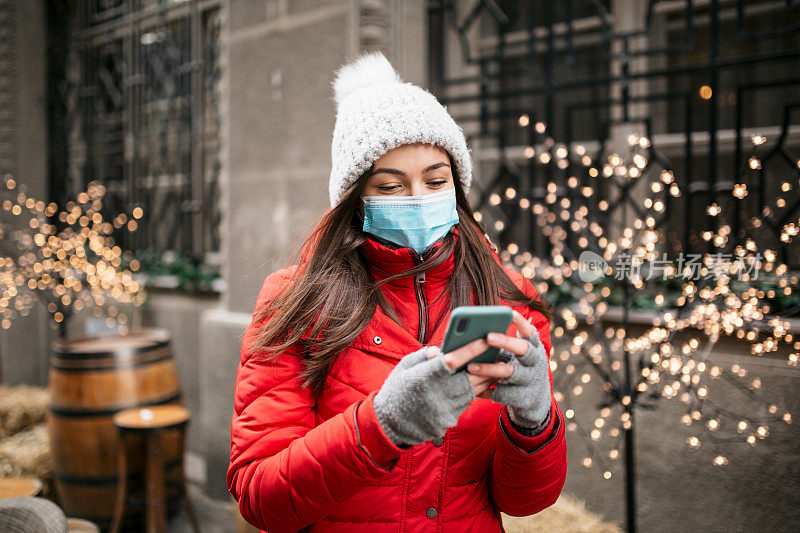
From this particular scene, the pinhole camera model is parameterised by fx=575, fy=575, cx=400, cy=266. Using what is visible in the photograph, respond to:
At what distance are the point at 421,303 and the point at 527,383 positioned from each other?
38 cm

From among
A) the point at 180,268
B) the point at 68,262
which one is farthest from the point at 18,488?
the point at 68,262

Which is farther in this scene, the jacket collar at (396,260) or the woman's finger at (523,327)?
the jacket collar at (396,260)

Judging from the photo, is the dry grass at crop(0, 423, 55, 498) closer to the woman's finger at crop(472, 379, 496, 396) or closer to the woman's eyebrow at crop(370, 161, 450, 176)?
the woman's eyebrow at crop(370, 161, 450, 176)

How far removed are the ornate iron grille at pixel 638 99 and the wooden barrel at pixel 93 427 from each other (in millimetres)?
2310

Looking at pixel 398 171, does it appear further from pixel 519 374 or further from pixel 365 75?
pixel 519 374

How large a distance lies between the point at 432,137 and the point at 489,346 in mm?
555

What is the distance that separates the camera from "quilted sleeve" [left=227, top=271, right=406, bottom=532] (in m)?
1.13

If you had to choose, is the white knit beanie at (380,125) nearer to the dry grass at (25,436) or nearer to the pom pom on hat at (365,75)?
the pom pom on hat at (365,75)

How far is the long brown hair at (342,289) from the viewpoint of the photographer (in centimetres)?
134

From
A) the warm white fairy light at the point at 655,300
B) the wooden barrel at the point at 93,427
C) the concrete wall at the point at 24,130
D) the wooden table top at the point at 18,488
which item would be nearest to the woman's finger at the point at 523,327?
the warm white fairy light at the point at 655,300

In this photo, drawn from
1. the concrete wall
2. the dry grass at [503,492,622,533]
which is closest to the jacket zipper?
the dry grass at [503,492,622,533]

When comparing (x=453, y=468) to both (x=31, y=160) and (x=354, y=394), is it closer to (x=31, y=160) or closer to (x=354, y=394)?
(x=354, y=394)

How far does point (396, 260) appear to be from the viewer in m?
1.43

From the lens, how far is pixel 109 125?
18.9 feet
